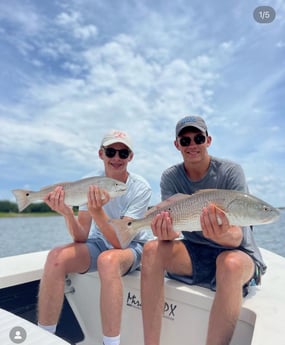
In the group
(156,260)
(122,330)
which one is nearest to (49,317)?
(122,330)

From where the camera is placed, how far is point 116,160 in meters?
3.18

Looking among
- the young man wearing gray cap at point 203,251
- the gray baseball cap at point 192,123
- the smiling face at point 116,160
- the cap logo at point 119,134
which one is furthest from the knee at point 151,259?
the cap logo at point 119,134

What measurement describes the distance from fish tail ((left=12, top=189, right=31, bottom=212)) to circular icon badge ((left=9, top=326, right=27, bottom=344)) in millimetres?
1920

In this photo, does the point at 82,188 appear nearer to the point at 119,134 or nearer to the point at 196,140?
the point at 119,134

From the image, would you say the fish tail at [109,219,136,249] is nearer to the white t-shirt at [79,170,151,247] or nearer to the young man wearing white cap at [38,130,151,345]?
the young man wearing white cap at [38,130,151,345]

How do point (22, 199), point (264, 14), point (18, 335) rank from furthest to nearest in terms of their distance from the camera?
point (22, 199)
point (264, 14)
point (18, 335)

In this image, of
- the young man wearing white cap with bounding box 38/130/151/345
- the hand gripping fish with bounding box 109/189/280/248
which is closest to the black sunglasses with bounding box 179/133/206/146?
the hand gripping fish with bounding box 109/189/280/248

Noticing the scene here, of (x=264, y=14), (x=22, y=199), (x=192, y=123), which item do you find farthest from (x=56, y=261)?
(x=264, y=14)

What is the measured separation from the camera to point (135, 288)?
2.74m

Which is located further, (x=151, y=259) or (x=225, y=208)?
(x=151, y=259)

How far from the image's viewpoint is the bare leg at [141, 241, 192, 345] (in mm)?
2301

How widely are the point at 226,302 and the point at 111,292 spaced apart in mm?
772

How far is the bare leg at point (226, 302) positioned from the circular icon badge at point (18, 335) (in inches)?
42.9

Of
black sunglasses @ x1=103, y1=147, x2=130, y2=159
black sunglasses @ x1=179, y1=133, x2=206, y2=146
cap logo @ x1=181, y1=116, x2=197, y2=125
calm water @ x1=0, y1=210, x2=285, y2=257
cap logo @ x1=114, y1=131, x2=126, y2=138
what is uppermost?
cap logo @ x1=181, y1=116, x2=197, y2=125
